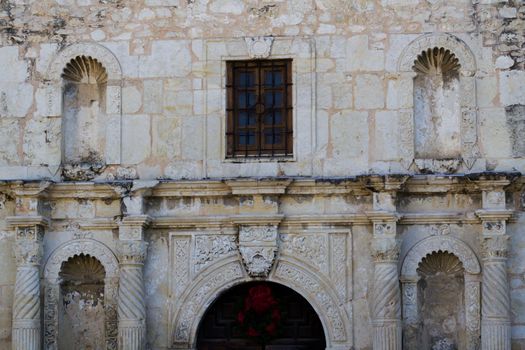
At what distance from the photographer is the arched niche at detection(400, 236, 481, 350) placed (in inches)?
622

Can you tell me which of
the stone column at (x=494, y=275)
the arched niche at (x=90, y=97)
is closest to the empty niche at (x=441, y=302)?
the stone column at (x=494, y=275)

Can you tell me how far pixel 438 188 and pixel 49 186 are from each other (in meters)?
4.56

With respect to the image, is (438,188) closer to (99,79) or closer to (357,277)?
(357,277)

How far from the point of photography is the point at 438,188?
15.9 m

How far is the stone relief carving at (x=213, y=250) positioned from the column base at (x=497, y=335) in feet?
10.1

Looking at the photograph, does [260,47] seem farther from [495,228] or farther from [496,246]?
[496,246]

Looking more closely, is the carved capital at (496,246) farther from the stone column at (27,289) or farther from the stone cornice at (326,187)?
the stone column at (27,289)

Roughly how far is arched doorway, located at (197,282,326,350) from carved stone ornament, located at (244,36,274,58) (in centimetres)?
272

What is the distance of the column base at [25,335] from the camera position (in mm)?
15898

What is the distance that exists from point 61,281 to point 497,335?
5148 millimetres

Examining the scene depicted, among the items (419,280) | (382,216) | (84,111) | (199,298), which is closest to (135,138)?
(84,111)

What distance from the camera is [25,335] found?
15.9m

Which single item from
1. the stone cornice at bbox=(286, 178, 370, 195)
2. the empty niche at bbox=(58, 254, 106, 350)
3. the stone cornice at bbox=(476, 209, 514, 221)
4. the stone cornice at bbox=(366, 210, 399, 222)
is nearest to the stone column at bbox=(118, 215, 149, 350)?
the empty niche at bbox=(58, 254, 106, 350)

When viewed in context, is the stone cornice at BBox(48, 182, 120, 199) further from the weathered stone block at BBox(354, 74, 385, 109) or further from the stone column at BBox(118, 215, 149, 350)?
the weathered stone block at BBox(354, 74, 385, 109)
